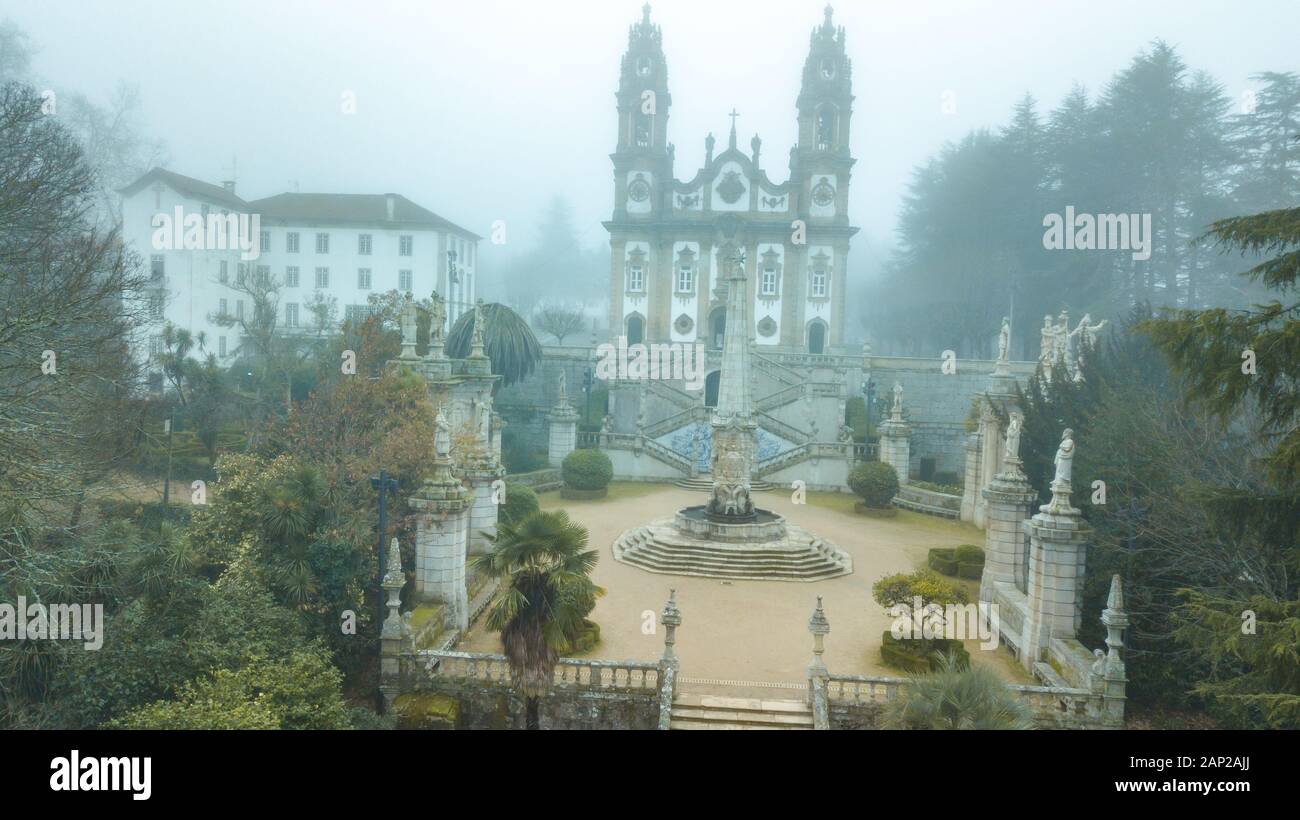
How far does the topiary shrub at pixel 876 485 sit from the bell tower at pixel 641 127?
31.5 meters

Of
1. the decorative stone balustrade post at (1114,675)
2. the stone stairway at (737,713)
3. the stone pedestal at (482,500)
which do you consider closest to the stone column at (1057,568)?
the decorative stone balustrade post at (1114,675)

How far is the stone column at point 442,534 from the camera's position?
16625mm

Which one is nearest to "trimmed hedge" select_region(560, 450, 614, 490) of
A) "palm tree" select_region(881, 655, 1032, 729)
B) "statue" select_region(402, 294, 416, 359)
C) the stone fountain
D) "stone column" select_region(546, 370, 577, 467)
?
"stone column" select_region(546, 370, 577, 467)

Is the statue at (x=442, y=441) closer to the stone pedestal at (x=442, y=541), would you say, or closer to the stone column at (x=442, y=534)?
the stone column at (x=442, y=534)

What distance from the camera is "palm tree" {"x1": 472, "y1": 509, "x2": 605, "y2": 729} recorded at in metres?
12.0

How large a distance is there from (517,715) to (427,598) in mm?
3652

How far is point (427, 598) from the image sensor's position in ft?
56.1

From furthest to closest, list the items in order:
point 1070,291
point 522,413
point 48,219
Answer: point 1070,291
point 522,413
point 48,219

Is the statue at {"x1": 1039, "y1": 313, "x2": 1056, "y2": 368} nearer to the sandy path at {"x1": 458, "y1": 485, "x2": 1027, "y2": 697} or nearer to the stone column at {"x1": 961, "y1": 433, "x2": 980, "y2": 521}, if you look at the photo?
the stone column at {"x1": 961, "y1": 433, "x2": 980, "y2": 521}

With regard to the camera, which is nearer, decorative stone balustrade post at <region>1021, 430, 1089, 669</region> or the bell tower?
decorative stone balustrade post at <region>1021, 430, 1089, 669</region>

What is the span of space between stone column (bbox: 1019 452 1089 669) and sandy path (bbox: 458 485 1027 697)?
1167 millimetres

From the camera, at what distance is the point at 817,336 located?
196 feet
